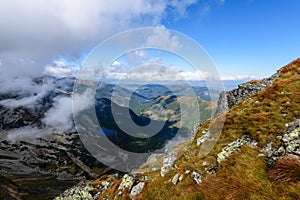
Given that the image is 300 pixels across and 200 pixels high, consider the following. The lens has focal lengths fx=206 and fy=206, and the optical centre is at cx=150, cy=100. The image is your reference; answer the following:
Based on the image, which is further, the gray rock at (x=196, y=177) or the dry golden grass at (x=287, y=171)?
the gray rock at (x=196, y=177)

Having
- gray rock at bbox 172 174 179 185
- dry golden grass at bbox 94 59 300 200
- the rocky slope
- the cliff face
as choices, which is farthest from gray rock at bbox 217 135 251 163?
the cliff face

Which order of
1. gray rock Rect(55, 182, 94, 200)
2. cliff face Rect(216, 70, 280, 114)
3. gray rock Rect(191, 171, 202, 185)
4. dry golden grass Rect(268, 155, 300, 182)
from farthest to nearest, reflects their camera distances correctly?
gray rock Rect(55, 182, 94, 200)
cliff face Rect(216, 70, 280, 114)
gray rock Rect(191, 171, 202, 185)
dry golden grass Rect(268, 155, 300, 182)

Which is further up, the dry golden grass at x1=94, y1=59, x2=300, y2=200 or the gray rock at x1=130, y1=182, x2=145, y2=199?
the dry golden grass at x1=94, y1=59, x2=300, y2=200

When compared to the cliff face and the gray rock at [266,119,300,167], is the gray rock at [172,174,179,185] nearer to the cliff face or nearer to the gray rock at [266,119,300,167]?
the gray rock at [266,119,300,167]

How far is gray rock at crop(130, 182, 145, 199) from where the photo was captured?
19516 mm

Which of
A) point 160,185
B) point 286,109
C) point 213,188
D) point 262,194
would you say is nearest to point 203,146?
point 160,185

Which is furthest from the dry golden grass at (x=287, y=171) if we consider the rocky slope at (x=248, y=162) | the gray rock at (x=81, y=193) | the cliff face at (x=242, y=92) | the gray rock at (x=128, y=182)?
the gray rock at (x=81, y=193)

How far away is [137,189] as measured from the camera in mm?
19953

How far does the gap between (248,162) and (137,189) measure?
41.2ft

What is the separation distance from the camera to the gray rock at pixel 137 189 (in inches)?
768

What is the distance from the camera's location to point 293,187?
7383 mm

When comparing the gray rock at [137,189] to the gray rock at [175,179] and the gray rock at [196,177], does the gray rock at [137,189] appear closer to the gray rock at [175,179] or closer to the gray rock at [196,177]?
the gray rock at [175,179]

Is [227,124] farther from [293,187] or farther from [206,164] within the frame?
[293,187]

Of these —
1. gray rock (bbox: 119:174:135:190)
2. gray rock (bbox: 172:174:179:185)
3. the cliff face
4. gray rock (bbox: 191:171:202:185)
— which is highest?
the cliff face
